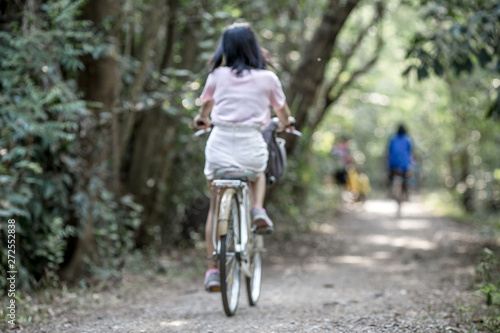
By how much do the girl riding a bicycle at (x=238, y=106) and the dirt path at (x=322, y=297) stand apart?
575 mm

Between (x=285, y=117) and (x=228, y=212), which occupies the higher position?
(x=285, y=117)

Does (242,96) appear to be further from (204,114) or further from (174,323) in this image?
(174,323)

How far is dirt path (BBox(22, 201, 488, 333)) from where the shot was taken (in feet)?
14.3

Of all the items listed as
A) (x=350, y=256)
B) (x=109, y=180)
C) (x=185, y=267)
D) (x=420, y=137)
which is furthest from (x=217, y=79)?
(x=420, y=137)

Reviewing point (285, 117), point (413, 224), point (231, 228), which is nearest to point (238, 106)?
point (285, 117)

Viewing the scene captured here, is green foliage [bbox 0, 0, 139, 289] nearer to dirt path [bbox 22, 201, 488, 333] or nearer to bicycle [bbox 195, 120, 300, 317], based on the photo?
dirt path [bbox 22, 201, 488, 333]

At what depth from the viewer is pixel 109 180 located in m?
7.36

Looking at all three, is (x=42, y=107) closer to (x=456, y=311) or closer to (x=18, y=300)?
(x=18, y=300)

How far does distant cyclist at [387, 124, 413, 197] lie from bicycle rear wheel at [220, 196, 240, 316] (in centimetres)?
951

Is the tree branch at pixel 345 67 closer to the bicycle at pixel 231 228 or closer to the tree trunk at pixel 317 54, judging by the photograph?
the tree trunk at pixel 317 54

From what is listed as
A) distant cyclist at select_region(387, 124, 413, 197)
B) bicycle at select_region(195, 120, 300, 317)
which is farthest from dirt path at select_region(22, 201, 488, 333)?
distant cyclist at select_region(387, 124, 413, 197)

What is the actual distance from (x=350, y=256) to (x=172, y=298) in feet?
12.3

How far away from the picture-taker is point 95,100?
21.5ft

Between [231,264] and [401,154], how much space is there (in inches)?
384
